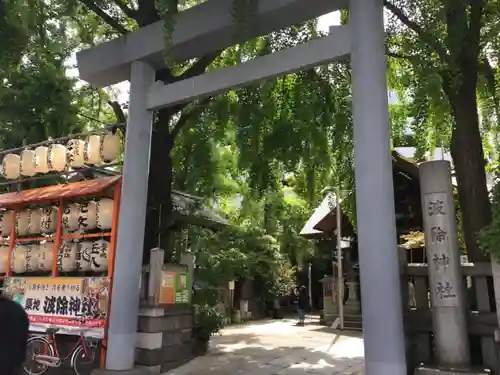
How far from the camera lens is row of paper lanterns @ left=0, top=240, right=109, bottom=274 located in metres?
7.93

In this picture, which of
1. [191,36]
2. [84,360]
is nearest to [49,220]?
[84,360]

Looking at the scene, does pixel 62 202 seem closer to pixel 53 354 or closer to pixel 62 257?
pixel 62 257

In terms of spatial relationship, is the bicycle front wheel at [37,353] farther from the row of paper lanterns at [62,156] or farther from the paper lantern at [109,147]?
the paper lantern at [109,147]

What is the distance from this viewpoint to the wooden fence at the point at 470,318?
5.47 m

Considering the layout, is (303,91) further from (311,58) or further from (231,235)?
(231,235)

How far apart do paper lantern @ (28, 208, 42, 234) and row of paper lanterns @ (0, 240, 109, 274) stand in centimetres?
30

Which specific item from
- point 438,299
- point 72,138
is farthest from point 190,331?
point 438,299

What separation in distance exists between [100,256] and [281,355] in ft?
13.9

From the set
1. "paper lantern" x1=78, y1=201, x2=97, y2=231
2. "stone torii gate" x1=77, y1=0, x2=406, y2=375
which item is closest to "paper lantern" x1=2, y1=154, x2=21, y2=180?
"paper lantern" x1=78, y1=201, x2=97, y2=231

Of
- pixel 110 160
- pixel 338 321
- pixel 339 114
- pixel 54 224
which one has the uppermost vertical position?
pixel 339 114

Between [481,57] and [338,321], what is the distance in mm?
10070

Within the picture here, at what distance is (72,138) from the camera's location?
900 centimetres

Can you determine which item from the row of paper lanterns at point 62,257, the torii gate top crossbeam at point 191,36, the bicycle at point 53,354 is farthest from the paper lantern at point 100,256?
the torii gate top crossbeam at point 191,36

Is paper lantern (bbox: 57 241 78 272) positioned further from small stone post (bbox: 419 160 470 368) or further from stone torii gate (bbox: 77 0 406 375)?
small stone post (bbox: 419 160 470 368)
